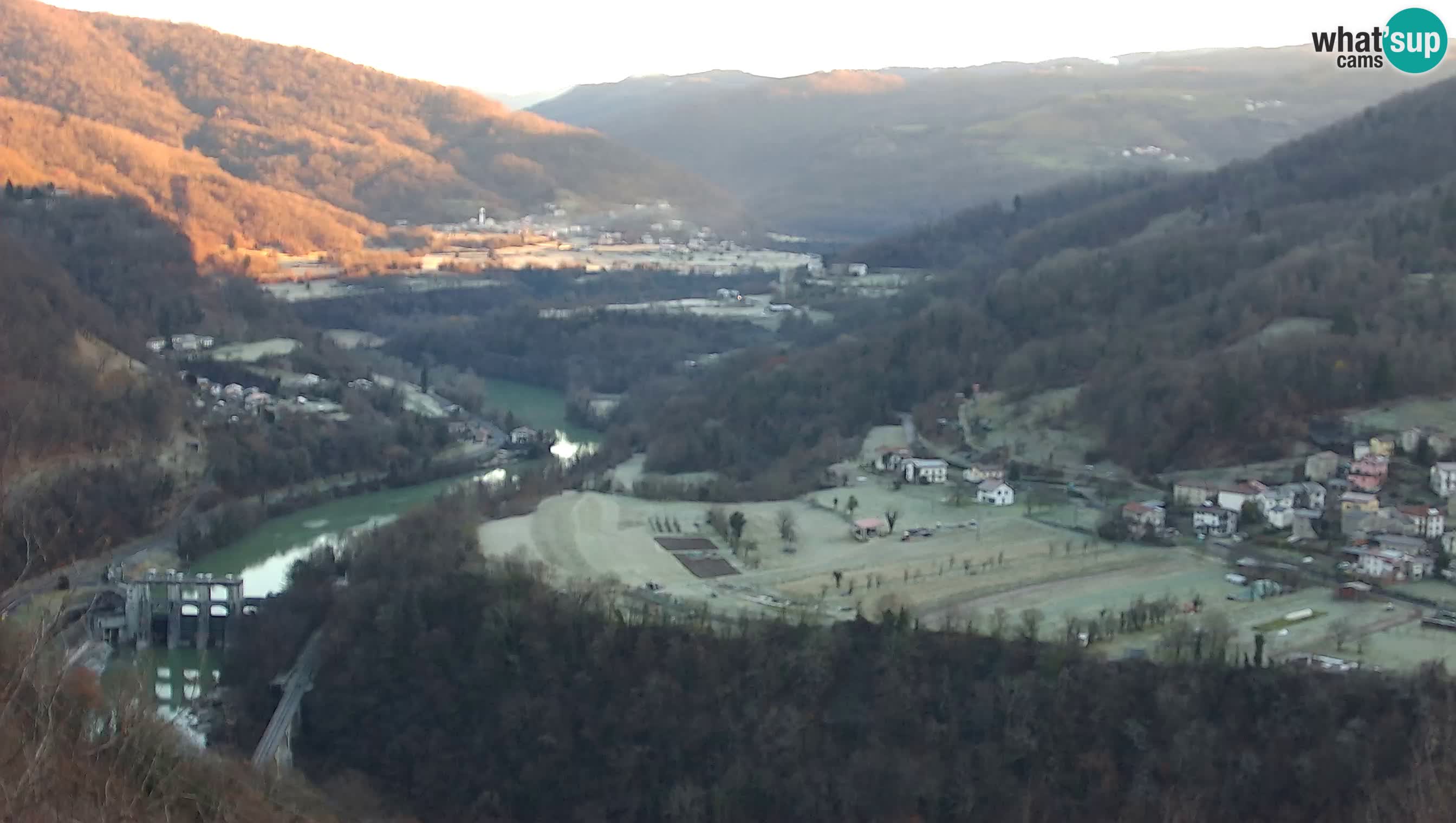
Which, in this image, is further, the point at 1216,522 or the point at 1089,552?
the point at 1216,522

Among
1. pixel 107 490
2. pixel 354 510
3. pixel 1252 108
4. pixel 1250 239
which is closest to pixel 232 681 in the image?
pixel 107 490

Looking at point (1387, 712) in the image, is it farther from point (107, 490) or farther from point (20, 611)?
point (107, 490)

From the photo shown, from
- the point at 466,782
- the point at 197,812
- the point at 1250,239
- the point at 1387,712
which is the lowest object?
the point at 466,782

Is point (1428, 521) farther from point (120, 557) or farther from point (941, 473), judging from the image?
point (120, 557)

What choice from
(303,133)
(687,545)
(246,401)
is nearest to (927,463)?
(687,545)

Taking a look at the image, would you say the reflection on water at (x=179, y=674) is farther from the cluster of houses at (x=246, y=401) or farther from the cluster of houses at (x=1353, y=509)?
the cluster of houses at (x=1353, y=509)

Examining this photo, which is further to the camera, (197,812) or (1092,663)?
(1092,663)

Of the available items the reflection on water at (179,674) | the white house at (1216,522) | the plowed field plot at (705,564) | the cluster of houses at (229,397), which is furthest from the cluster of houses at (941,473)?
the cluster of houses at (229,397)
